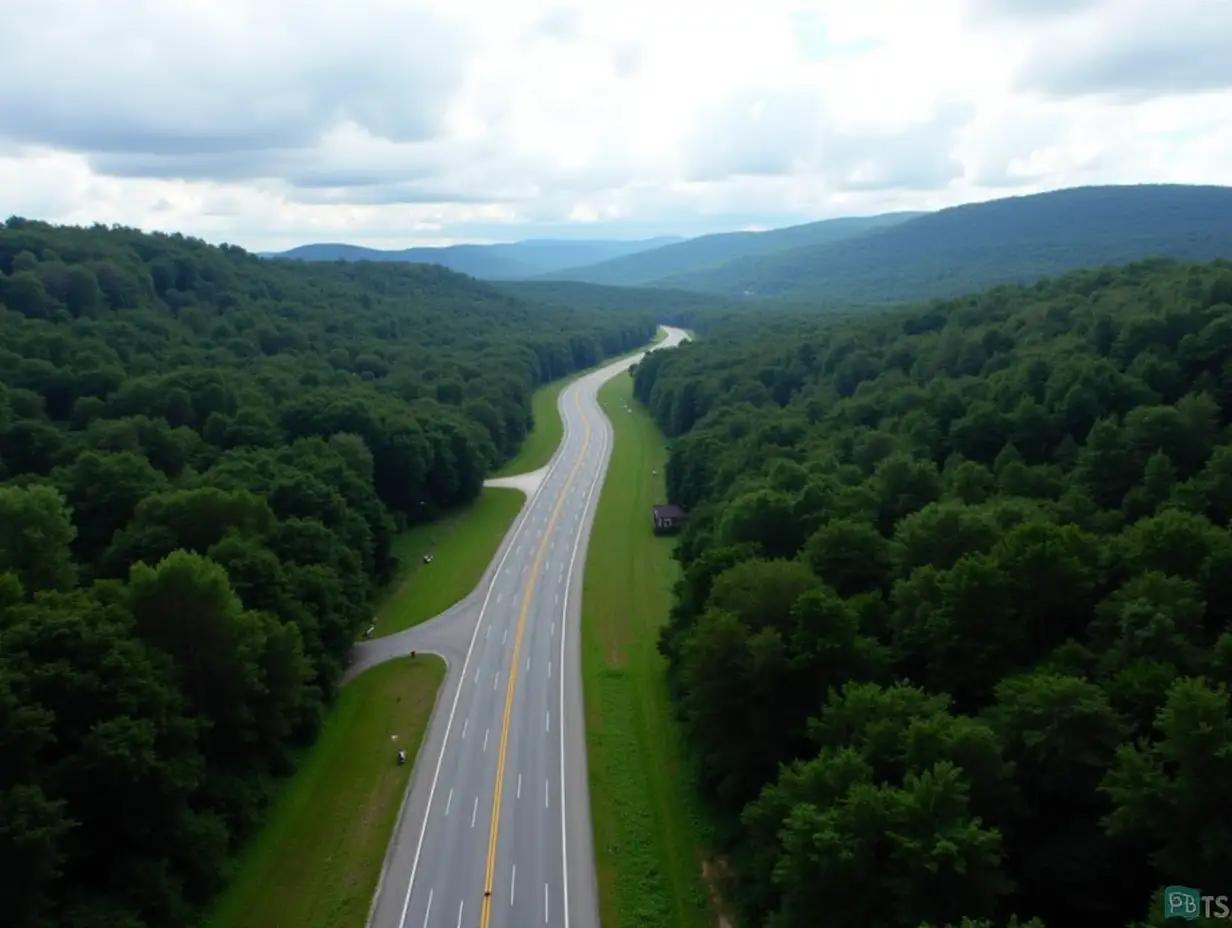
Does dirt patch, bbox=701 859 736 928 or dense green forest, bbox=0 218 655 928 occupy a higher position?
dense green forest, bbox=0 218 655 928

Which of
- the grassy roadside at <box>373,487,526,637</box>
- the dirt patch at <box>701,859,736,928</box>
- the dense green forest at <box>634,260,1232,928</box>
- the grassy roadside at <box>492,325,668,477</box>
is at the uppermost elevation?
the dense green forest at <box>634,260,1232,928</box>

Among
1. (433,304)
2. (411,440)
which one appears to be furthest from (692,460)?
(433,304)

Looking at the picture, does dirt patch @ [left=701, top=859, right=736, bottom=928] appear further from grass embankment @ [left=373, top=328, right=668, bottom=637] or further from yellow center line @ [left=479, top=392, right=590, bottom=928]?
grass embankment @ [left=373, top=328, right=668, bottom=637]

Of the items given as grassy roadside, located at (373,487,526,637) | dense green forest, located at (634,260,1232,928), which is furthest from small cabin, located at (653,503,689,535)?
dense green forest, located at (634,260,1232,928)

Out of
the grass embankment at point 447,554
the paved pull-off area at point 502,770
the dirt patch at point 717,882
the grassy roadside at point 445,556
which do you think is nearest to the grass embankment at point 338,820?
the paved pull-off area at point 502,770

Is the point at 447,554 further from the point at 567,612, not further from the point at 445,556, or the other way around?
the point at 567,612

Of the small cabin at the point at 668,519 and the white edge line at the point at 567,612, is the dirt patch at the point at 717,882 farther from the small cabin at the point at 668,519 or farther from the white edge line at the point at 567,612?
the small cabin at the point at 668,519
